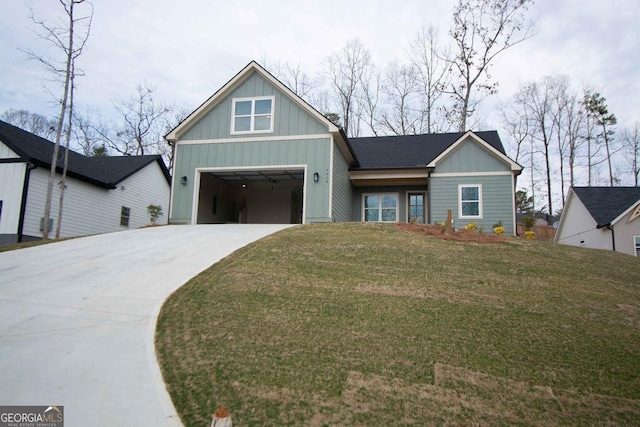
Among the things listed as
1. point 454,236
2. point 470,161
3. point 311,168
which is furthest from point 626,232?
point 311,168

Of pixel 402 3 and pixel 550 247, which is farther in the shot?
pixel 402 3

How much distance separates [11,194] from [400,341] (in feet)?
51.1

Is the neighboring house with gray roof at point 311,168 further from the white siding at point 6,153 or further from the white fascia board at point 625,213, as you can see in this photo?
the white siding at point 6,153

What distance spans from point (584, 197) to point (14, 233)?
23720 millimetres

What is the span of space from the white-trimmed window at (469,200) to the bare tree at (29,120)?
32.1 m

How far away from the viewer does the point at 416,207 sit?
57.8 feet

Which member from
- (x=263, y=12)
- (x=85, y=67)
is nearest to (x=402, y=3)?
(x=263, y=12)

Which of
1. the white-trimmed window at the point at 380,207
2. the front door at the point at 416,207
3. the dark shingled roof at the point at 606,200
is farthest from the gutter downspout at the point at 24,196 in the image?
the dark shingled roof at the point at 606,200

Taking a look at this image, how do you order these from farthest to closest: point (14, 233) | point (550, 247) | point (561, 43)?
point (561, 43) < point (14, 233) < point (550, 247)

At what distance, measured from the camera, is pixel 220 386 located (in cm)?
453

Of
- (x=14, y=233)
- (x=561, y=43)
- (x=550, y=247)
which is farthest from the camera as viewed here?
(x=561, y=43)

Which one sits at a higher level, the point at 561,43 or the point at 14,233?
the point at 561,43

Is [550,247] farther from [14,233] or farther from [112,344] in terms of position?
[14,233]

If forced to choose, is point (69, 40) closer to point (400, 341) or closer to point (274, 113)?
point (274, 113)
